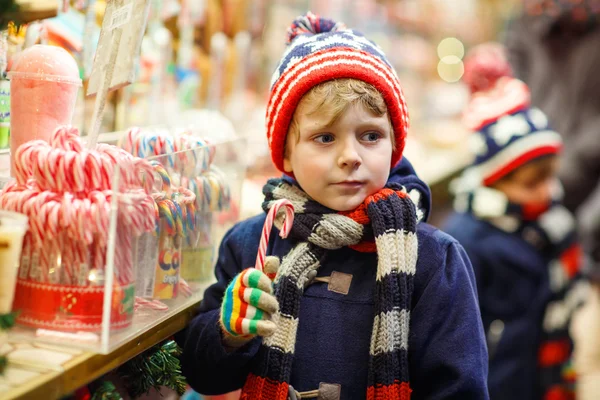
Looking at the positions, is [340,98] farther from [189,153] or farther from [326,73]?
[189,153]

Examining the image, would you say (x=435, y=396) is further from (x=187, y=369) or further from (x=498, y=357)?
(x=498, y=357)

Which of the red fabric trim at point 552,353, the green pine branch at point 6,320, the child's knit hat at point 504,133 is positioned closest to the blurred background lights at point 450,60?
the child's knit hat at point 504,133

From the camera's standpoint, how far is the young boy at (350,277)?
1.76m

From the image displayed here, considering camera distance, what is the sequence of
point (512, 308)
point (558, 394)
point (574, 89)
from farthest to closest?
point (574, 89) → point (558, 394) → point (512, 308)

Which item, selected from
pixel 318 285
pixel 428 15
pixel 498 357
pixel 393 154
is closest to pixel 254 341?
pixel 318 285

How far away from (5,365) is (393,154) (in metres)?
1.00

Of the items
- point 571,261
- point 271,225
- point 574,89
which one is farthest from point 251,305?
point 574,89

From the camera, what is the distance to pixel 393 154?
1964 millimetres

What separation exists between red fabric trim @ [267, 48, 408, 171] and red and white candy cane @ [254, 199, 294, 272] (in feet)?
0.56

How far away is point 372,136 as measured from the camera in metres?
1.84

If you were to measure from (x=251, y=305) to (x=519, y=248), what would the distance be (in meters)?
2.29

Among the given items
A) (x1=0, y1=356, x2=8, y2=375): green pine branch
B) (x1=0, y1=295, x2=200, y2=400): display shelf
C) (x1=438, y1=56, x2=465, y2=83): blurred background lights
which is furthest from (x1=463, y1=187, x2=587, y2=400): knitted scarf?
(x1=438, y1=56, x2=465, y2=83): blurred background lights

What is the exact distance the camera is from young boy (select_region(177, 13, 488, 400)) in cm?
176

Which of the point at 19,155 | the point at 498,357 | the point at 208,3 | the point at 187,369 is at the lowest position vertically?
the point at 498,357
